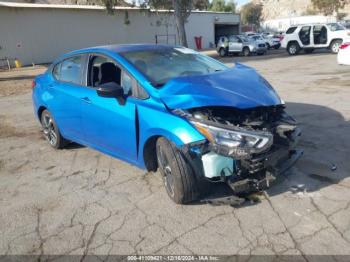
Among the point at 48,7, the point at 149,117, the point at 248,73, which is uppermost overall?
the point at 48,7

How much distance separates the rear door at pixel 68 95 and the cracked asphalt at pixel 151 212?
515 mm

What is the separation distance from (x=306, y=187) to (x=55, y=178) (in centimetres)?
318

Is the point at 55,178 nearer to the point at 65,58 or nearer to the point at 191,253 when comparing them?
the point at 65,58

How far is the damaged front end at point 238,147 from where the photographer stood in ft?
11.4

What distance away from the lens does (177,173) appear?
3699 millimetres

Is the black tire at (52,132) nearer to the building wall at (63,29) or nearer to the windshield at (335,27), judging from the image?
the windshield at (335,27)

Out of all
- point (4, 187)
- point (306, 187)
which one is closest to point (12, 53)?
point (4, 187)

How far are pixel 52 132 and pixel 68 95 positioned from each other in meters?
1.18

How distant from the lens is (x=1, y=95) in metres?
13.6

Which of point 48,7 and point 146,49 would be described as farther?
point 48,7

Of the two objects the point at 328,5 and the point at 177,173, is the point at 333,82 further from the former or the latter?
the point at 328,5

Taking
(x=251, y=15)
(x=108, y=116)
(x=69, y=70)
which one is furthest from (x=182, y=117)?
(x=251, y=15)

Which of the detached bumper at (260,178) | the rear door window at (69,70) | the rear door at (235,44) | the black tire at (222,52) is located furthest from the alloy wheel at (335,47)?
the detached bumper at (260,178)

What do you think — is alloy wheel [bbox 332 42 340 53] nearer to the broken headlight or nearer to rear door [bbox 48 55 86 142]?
rear door [bbox 48 55 86 142]
